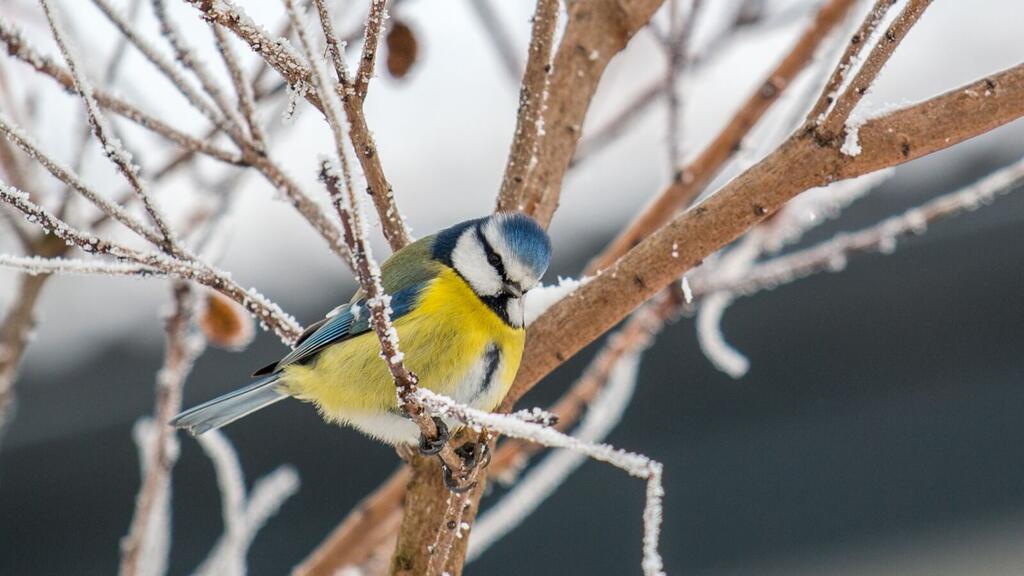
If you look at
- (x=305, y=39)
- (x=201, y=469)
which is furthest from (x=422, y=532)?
(x=201, y=469)

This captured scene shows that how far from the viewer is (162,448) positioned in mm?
1308

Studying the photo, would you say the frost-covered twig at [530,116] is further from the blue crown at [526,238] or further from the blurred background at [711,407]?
the blurred background at [711,407]

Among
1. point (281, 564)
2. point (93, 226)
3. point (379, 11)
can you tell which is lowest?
point (379, 11)

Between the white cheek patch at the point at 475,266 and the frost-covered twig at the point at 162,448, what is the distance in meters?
0.39

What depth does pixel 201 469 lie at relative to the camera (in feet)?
9.42

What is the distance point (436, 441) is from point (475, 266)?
637mm

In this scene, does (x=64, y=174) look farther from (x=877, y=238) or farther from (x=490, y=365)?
(x=877, y=238)

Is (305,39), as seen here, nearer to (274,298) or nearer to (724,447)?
(274,298)

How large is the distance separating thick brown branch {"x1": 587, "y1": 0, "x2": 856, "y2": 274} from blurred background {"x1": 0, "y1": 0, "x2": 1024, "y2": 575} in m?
1.02

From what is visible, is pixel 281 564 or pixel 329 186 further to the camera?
pixel 281 564

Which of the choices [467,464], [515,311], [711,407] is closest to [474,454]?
[467,464]

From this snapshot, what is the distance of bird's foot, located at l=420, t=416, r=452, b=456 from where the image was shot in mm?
1000

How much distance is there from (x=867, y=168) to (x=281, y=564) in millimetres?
2300

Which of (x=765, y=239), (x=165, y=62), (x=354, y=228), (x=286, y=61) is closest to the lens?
(x=354, y=228)
